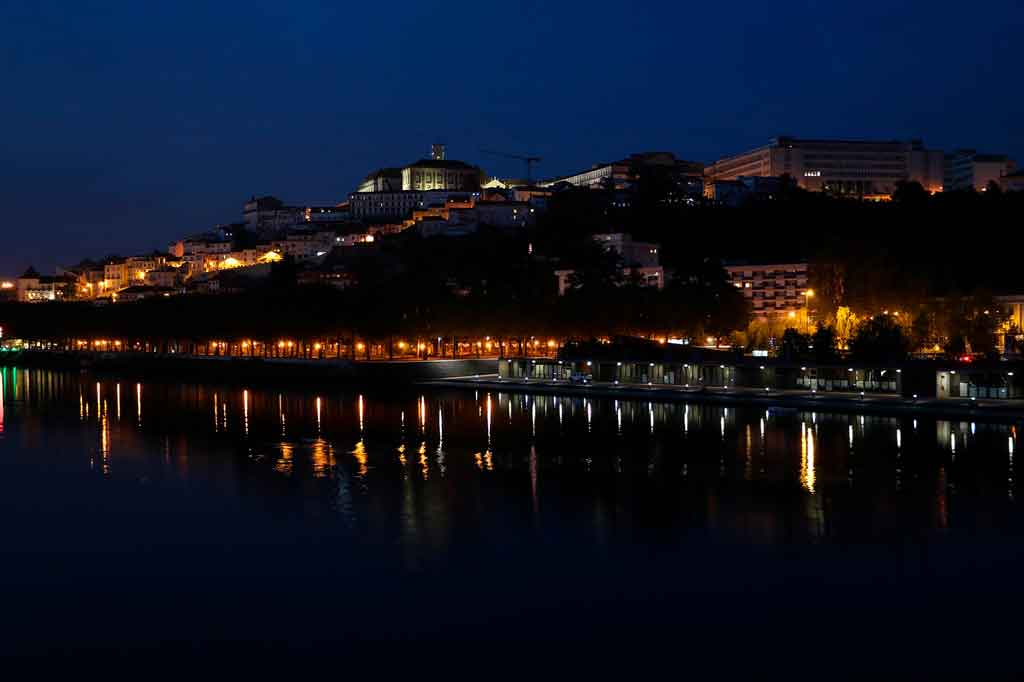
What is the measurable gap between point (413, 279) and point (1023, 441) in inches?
1611

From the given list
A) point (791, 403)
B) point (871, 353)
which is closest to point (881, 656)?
point (791, 403)

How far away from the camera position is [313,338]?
5178cm

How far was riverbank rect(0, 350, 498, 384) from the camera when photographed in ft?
141

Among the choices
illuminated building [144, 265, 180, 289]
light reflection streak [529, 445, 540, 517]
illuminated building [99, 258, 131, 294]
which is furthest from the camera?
illuminated building [99, 258, 131, 294]

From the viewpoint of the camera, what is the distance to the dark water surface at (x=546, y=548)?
1030 centimetres

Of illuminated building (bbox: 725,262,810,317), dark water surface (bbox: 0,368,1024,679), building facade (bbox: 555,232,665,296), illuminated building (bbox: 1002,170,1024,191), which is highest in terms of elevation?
illuminated building (bbox: 1002,170,1024,191)

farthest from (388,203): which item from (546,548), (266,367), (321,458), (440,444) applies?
(546,548)

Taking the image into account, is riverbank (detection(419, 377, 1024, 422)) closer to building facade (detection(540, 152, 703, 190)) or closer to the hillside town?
the hillside town

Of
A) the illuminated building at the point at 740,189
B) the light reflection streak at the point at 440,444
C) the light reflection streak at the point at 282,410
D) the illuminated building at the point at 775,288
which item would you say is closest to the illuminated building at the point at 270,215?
the illuminated building at the point at 740,189

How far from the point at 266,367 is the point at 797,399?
29392 millimetres

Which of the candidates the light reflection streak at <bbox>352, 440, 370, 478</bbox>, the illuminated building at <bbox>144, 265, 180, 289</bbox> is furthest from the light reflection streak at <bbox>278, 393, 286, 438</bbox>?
the illuminated building at <bbox>144, 265, 180, 289</bbox>

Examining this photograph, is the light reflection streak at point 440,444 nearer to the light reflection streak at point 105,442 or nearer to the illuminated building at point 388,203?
the light reflection streak at point 105,442

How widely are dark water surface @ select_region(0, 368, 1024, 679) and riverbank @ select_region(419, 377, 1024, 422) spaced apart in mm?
971

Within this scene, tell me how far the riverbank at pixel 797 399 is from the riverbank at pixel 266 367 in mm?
4450
